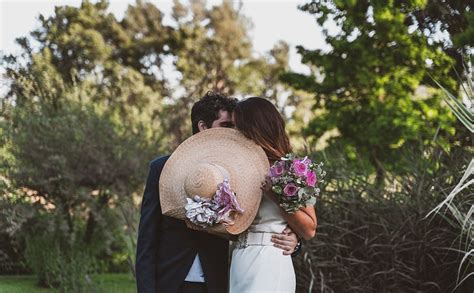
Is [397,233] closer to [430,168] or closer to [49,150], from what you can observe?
[430,168]

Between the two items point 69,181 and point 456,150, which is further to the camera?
point 69,181

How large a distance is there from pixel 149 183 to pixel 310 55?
1126 centimetres

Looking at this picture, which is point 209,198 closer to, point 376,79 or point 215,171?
point 215,171

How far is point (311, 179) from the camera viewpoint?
3594mm

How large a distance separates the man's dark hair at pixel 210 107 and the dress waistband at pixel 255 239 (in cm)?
67

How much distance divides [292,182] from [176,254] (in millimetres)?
671

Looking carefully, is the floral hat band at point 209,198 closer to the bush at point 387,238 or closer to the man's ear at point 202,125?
the man's ear at point 202,125

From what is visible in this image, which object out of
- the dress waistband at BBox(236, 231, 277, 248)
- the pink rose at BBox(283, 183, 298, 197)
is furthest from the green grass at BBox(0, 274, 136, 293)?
the pink rose at BBox(283, 183, 298, 197)

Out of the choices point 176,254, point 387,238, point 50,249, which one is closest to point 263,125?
point 176,254

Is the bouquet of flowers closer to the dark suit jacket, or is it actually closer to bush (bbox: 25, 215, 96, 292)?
the dark suit jacket

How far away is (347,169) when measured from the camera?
7.45 meters

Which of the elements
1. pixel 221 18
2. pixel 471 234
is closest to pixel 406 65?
pixel 471 234

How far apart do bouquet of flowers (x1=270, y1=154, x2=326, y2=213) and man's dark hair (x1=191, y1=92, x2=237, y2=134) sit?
1.79 ft

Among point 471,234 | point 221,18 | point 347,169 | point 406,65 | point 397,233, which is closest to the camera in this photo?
point 471,234
